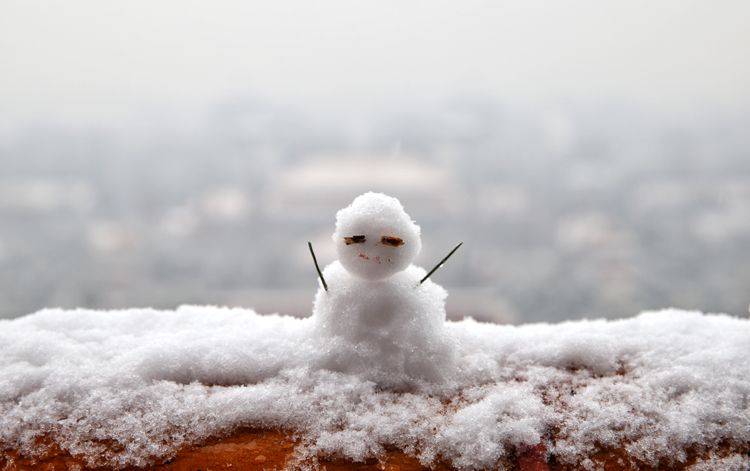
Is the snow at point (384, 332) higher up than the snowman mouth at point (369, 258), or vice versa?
the snowman mouth at point (369, 258)

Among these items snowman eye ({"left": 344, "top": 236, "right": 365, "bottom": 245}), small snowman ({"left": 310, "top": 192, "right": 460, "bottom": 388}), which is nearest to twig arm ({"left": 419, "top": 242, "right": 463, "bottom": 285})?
small snowman ({"left": 310, "top": 192, "right": 460, "bottom": 388})

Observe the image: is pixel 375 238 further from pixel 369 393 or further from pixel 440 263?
pixel 369 393

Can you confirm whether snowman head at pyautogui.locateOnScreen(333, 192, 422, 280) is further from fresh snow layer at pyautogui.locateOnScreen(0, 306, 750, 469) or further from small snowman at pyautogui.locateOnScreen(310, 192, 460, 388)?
fresh snow layer at pyautogui.locateOnScreen(0, 306, 750, 469)

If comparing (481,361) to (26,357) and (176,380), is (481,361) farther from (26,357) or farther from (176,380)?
(26,357)

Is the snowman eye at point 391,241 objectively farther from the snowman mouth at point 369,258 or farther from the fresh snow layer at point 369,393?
the fresh snow layer at point 369,393

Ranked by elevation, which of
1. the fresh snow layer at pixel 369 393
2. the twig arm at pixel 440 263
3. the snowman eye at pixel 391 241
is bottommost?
the fresh snow layer at pixel 369 393

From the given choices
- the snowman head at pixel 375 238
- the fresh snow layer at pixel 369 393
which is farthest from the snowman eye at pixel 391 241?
the fresh snow layer at pixel 369 393

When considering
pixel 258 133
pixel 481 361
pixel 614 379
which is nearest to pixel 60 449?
pixel 481 361
